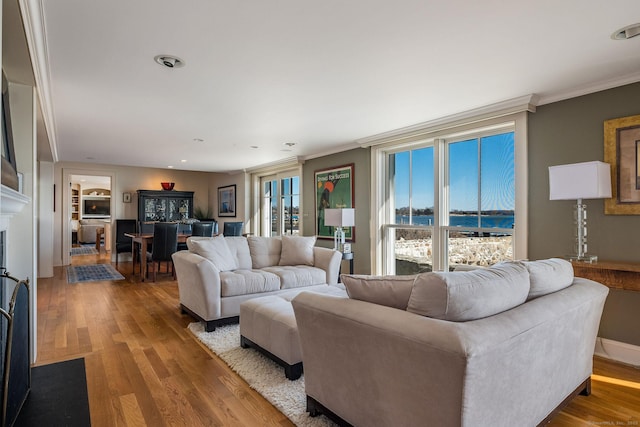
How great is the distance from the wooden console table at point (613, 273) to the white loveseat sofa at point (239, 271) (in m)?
2.23

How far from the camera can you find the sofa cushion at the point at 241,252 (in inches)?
167

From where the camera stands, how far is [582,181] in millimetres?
2770

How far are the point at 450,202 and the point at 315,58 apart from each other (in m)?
2.65

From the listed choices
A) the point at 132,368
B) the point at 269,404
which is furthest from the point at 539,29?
the point at 132,368

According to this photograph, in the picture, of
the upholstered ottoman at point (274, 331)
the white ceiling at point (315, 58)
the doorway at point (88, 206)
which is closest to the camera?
the white ceiling at point (315, 58)

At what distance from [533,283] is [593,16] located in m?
1.55

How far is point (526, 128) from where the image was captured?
3.48m

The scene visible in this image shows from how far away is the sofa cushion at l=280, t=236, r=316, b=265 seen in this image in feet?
14.8

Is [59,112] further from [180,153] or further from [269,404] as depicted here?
[269,404]

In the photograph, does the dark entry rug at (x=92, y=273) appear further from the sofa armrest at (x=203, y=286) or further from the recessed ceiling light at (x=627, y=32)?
the recessed ceiling light at (x=627, y=32)

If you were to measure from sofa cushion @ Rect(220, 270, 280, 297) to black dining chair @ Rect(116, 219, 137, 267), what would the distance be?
5.35 m

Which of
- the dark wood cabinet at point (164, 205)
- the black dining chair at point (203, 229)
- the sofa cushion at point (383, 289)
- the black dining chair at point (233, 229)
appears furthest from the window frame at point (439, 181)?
the dark wood cabinet at point (164, 205)

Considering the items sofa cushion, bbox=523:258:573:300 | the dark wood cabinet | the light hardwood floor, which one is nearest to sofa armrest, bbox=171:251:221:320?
the light hardwood floor

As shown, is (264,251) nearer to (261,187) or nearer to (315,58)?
(315,58)
